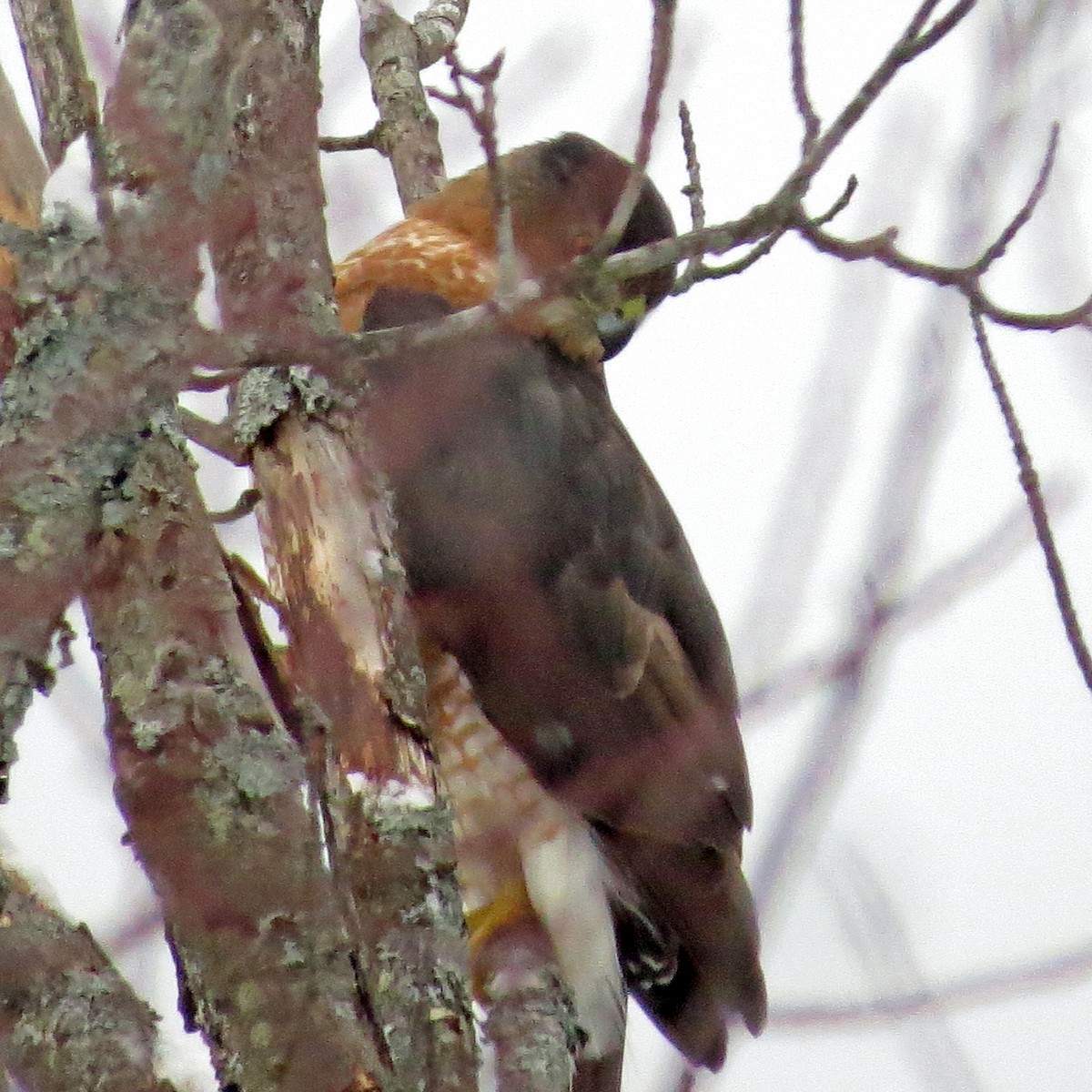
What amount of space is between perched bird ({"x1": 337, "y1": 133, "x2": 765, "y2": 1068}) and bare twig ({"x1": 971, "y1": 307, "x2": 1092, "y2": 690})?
156cm

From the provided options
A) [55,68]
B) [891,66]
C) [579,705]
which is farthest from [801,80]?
[579,705]

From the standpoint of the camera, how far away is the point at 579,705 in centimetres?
357

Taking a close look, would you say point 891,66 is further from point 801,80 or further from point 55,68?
point 55,68

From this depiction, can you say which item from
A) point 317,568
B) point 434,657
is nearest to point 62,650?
point 317,568

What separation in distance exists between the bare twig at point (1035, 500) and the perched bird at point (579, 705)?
156 centimetres

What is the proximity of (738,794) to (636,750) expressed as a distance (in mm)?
241

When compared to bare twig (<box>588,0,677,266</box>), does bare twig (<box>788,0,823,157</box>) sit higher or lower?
higher

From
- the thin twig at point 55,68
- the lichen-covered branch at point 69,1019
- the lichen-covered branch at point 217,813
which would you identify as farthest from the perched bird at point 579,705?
the lichen-covered branch at point 69,1019

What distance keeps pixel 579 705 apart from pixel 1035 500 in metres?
1.79

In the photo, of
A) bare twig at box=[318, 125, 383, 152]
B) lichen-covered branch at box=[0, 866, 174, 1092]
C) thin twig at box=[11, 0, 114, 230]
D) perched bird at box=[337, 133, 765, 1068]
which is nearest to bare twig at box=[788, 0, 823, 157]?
thin twig at box=[11, 0, 114, 230]

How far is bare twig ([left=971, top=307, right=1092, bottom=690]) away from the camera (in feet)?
6.18

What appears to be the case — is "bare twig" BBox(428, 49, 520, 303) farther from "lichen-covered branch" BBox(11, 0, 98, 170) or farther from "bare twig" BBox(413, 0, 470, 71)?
"bare twig" BBox(413, 0, 470, 71)

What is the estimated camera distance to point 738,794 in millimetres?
3623

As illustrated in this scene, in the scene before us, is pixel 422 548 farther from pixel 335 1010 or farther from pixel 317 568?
pixel 335 1010
